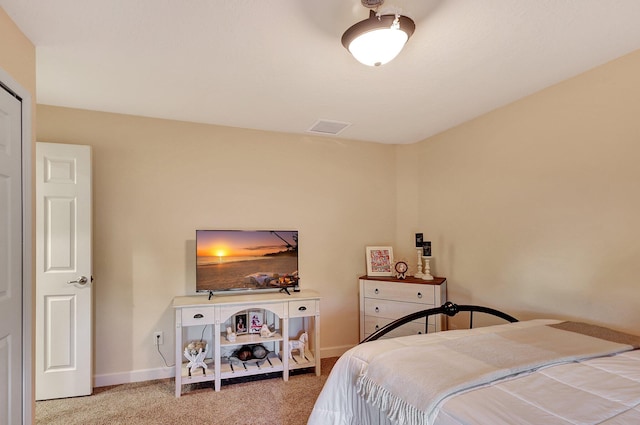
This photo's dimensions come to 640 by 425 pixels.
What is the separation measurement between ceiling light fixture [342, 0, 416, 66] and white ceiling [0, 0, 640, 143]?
0.07 m

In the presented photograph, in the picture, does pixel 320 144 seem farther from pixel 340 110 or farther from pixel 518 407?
pixel 518 407

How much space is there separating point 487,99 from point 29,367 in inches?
137

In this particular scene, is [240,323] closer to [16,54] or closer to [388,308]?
[388,308]

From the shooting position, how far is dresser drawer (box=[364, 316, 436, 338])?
3.48m

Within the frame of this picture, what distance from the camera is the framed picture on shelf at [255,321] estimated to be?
341 centimetres

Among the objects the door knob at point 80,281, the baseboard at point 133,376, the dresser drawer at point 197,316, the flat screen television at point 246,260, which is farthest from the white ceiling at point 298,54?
the baseboard at point 133,376

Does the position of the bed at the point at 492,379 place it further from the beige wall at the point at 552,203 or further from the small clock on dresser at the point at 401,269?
the small clock on dresser at the point at 401,269

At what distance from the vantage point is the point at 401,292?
355 centimetres

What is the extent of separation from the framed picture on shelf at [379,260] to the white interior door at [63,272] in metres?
2.65

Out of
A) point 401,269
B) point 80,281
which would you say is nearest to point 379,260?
point 401,269

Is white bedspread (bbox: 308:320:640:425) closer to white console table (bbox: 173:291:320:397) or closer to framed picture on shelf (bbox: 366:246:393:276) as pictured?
white console table (bbox: 173:291:320:397)

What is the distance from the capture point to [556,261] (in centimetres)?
259

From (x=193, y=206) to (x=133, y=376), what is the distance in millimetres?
1588

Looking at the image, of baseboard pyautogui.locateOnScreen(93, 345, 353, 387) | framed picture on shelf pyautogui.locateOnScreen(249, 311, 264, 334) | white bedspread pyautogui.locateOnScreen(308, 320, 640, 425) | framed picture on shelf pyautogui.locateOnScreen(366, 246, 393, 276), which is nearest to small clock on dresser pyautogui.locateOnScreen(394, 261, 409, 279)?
framed picture on shelf pyautogui.locateOnScreen(366, 246, 393, 276)
